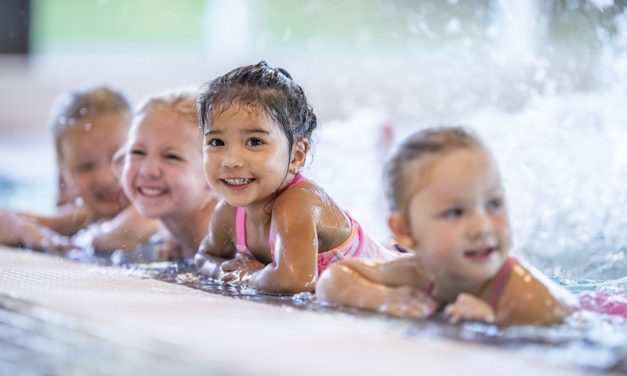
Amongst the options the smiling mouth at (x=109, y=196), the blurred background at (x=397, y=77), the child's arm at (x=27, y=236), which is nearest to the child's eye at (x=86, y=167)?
the smiling mouth at (x=109, y=196)

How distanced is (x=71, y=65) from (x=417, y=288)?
942 cm

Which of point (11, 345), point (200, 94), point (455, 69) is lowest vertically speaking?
point (11, 345)

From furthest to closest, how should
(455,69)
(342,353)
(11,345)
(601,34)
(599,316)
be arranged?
(455,69), (601,34), (599,316), (11,345), (342,353)

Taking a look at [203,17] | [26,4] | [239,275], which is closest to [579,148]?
[239,275]

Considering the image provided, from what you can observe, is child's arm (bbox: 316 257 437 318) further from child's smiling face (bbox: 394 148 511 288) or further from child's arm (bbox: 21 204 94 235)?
child's arm (bbox: 21 204 94 235)

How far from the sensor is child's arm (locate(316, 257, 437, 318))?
1.91 metres

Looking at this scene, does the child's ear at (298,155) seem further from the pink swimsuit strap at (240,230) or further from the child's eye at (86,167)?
the child's eye at (86,167)

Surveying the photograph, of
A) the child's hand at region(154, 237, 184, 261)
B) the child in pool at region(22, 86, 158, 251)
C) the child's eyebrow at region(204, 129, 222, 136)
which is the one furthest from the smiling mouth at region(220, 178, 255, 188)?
the child in pool at region(22, 86, 158, 251)

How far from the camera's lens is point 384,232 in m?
3.82

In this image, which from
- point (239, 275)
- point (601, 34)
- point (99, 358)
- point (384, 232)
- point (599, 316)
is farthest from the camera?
point (601, 34)

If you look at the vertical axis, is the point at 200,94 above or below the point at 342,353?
above

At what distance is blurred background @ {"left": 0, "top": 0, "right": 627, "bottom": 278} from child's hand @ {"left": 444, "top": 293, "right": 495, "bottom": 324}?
1.06 metres

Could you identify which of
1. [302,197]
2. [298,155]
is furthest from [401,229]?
[298,155]

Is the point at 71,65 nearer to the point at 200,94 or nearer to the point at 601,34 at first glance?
the point at 601,34
